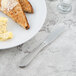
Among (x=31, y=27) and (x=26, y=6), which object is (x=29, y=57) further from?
(x=26, y=6)

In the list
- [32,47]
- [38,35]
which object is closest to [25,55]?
[32,47]

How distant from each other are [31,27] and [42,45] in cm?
15

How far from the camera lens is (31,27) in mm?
1696

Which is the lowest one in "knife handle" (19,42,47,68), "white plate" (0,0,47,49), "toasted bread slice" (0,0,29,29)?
"knife handle" (19,42,47,68)

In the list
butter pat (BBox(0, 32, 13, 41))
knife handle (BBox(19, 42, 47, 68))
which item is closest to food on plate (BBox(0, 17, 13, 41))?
butter pat (BBox(0, 32, 13, 41))

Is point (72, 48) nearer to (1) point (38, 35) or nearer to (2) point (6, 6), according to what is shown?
(1) point (38, 35)

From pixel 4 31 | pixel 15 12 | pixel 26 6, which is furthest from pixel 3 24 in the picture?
pixel 26 6

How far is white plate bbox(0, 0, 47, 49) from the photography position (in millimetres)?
1591

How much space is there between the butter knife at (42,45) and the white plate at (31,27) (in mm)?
98

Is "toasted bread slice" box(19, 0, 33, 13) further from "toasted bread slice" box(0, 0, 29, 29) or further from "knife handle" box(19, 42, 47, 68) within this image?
"knife handle" box(19, 42, 47, 68)

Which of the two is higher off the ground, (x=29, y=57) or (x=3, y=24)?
(x=3, y=24)

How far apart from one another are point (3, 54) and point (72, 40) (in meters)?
0.52

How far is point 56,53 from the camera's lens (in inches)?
65.9

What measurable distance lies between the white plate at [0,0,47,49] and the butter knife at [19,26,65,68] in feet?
0.32
